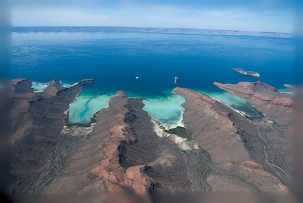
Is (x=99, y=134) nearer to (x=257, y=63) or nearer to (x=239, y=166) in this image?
(x=239, y=166)

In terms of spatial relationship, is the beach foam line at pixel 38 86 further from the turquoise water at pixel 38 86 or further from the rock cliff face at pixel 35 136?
the rock cliff face at pixel 35 136

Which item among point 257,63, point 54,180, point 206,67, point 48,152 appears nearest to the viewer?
point 54,180

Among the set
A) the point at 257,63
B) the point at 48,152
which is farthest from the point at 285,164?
the point at 257,63

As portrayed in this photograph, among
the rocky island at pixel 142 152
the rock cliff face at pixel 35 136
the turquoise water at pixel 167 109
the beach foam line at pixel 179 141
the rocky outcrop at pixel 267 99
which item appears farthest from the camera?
the rocky outcrop at pixel 267 99

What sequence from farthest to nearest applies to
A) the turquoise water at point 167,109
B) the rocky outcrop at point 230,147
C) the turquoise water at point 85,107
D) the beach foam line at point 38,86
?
1. the beach foam line at point 38,86
2. the turquoise water at point 167,109
3. the turquoise water at point 85,107
4. the rocky outcrop at point 230,147

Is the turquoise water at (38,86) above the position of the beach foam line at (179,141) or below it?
above

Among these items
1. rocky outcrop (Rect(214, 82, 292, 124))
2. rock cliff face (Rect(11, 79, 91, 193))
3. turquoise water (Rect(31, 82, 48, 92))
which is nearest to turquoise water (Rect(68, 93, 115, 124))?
rock cliff face (Rect(11, 79, 91, 193))

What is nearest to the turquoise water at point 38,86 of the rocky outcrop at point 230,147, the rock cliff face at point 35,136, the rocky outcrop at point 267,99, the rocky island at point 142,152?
the rock cliff face at point 35,136

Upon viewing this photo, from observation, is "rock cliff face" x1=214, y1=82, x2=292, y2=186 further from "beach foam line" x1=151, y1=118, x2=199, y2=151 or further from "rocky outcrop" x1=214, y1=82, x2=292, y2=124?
"beach foam line" x1=151, y1=118, x2=199, y2=151
